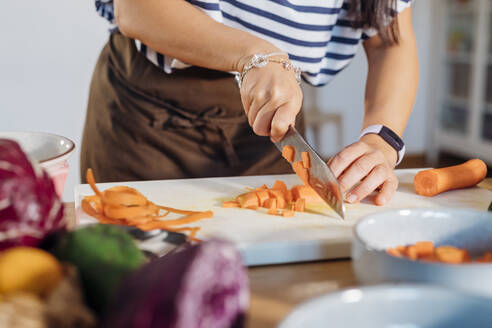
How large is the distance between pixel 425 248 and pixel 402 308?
18 centimetres

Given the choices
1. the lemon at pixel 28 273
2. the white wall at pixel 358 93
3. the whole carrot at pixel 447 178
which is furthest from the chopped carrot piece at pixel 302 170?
the white wall at pixel 358 93

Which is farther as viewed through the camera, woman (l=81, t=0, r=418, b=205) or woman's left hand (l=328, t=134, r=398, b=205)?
woman (l=81, t=0, r=418, b=205)

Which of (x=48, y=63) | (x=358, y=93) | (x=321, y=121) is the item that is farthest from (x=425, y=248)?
(x=358, y=93)

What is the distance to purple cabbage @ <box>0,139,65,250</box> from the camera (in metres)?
0.46

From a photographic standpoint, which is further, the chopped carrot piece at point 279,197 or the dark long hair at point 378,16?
the dark long hair at point 378,16

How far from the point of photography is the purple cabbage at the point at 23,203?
18.0 inches

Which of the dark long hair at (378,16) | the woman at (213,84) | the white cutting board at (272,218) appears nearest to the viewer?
the white cutting board at (272,218)

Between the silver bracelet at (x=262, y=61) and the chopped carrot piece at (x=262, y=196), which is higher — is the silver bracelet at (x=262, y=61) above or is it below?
above

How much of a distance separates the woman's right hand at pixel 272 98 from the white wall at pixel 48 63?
2.30 metres

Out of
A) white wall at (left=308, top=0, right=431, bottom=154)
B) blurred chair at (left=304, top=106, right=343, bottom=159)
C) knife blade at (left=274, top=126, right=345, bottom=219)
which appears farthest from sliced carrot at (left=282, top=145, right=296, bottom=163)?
white wall at (left=308, top=0, right=431, bottom=154)

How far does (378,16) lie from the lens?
127cm

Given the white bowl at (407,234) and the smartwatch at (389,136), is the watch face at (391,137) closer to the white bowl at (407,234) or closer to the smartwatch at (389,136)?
the smartwatch at (389,136)

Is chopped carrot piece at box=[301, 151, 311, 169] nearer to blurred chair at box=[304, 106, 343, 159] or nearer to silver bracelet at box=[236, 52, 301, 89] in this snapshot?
silver bracelet at box=[236, 52, 301, 89]

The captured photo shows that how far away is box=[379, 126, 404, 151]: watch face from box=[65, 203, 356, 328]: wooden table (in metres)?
0.51
